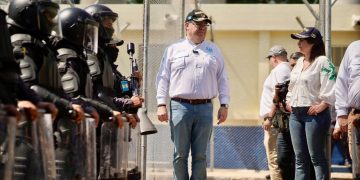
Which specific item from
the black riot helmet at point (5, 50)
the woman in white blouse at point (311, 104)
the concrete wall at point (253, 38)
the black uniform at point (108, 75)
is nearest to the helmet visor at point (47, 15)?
the black riot helmet at point (5, 50)

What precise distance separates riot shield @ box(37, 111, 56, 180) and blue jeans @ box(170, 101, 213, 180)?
3.44 metres

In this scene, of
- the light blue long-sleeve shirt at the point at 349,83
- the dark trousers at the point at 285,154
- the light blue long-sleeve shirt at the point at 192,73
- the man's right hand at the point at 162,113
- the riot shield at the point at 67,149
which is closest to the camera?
the riot shield at the point at 67,149

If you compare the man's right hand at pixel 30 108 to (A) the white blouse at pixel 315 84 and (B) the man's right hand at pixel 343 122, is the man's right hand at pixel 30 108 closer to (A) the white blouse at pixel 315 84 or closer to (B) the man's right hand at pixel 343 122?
(B) the man's right hand at pixel 343 122

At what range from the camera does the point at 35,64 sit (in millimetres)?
7707

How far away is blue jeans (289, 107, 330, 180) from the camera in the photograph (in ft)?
32.8

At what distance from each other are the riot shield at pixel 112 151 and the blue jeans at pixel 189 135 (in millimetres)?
1160

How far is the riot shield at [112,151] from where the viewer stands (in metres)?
8.69

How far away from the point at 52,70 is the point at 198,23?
287cm

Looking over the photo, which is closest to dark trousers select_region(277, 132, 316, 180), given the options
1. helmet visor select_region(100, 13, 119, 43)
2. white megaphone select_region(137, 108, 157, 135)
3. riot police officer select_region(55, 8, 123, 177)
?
white megaphone select_region(137, 108, 157, 135)

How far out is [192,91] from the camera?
33.5 feet

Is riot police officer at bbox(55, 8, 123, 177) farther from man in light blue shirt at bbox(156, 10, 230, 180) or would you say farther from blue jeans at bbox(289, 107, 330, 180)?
blue jeans at bbox(289, 107, 330, 180)

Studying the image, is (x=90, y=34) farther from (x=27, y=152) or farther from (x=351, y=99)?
(x=27, y=152)

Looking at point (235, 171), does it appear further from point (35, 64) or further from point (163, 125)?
point (35, 64)

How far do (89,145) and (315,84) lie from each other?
328 centimetres
